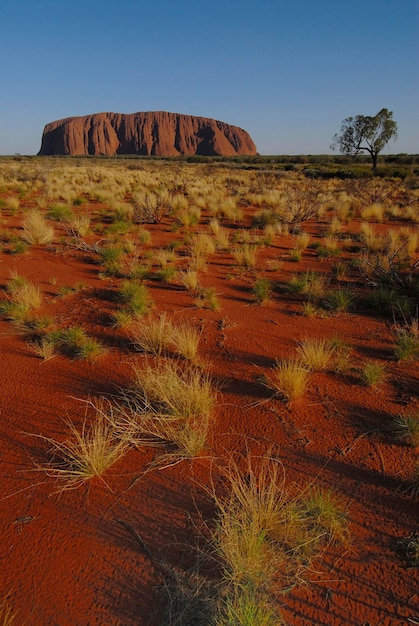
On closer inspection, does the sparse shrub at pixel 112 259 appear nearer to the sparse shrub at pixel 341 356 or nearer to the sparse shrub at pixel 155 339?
the sparse shrub at pixel 155 339

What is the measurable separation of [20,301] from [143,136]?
495 feet

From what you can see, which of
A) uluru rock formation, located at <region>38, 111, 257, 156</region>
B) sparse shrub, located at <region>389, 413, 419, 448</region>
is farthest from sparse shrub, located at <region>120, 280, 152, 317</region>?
uluru rock formation, located at <region>38, 111, 257, 156</region>

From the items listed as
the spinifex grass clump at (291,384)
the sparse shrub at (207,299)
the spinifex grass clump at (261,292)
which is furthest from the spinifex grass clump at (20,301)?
the spinifex grass clump at (291,384)

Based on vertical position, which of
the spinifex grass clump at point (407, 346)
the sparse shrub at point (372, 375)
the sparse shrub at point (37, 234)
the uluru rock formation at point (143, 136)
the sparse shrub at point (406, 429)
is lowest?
the sparse shrub at point (406, 429)

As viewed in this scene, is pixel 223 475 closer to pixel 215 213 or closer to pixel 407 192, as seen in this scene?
pixel 215 213

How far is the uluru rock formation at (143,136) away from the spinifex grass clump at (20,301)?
469 ft

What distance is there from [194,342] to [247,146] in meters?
162

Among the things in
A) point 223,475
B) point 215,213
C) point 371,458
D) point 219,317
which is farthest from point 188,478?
point 215,213

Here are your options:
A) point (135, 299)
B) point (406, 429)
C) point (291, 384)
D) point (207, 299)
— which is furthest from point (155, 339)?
point (406, 429)

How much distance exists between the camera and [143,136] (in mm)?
139375

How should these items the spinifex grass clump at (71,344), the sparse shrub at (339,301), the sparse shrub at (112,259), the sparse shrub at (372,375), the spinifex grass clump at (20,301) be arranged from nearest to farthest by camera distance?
1. the sparse shrub at (372,375)
2. the spinifex grass clump at (71,344)
3. the spinifex grass clump at (20,301)
4. the sparse shrub at (339,301)
5. the sparse shrub at (112,259)

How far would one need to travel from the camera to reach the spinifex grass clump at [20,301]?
5887 mm

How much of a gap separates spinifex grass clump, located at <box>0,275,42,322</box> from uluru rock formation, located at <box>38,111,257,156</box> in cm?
14299

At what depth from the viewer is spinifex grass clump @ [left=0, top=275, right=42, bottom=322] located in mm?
5887
